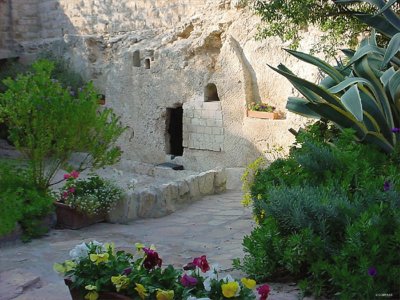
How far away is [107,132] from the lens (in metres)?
5.61

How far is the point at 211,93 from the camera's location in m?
9.15

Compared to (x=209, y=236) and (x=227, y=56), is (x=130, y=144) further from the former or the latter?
(x=209, y=236)

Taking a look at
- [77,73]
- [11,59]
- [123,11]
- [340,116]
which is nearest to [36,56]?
[11,59]

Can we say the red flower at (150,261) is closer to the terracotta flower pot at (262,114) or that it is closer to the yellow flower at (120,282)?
the yellow flower at (120,282)

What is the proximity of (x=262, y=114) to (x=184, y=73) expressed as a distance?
1.84m

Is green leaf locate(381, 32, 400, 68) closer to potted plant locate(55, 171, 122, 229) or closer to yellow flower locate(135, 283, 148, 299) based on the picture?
yellow flower locate(135, 283, 148, 299)

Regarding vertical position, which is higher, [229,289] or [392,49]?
[392,49]

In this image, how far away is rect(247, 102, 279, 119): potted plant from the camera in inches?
313

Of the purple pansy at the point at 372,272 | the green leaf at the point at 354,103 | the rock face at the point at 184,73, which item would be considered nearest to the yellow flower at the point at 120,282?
the purple pansy at the point at 372,272

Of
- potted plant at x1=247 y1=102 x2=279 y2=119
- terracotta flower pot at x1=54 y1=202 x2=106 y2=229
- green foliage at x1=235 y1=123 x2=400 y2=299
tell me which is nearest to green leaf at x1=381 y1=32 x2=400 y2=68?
green foliage at x1=235 y1=123 x2=400 y2=299

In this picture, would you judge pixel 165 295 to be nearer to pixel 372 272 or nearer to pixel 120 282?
pixel 120 282

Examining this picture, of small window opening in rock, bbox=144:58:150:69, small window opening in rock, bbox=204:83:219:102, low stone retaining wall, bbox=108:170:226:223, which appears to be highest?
small window opening in rock, bbox=144:58:150:69

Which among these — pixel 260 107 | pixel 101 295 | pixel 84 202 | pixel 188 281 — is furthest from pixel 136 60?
pixel 188 281

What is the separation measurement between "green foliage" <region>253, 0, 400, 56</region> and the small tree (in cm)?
239
